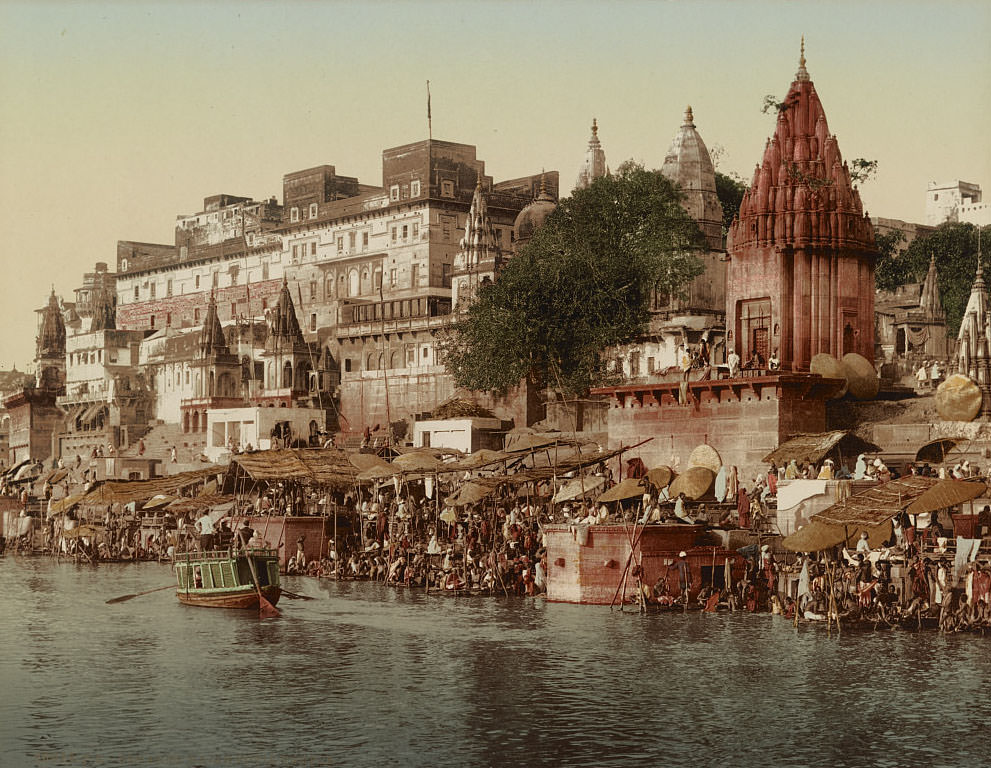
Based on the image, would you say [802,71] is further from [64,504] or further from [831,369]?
[64,504]

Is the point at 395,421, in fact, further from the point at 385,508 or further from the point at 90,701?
the point at 90,701

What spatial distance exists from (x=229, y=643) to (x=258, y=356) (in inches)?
1940

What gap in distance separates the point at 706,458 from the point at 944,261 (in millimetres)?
33351

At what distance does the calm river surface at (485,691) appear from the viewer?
834 inches

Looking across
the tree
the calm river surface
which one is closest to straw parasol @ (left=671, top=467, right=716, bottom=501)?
the calm river surface

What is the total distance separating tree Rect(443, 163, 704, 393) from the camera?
51.3m

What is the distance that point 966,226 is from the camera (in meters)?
72.2

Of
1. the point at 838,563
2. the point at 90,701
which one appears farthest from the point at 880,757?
the point at 90,701

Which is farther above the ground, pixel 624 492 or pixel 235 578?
pixel 624 492

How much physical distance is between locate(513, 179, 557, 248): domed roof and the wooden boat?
35.3m

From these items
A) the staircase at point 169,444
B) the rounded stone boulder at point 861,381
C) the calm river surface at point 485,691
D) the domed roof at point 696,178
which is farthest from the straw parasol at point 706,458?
the staircase at point 169,444

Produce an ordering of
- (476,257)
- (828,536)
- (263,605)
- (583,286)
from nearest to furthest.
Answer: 1. (828,536)
2. (263,605)
3. (583,286)
4. (476,257)

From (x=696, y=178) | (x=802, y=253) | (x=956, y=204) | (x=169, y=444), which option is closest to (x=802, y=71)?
(x=802, y=253)

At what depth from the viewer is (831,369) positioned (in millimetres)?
39906
